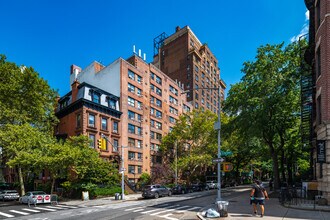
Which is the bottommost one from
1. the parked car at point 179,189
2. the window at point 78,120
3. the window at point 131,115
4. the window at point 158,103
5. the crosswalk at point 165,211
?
the parked car at point 179,189

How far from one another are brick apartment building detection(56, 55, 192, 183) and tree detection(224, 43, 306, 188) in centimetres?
1739

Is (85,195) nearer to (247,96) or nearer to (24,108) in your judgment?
(24,108)

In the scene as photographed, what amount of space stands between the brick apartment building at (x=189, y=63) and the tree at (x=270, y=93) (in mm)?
→ 49900

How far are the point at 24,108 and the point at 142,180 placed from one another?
21.7 m

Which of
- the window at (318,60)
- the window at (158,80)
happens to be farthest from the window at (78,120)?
the window at (318,60)

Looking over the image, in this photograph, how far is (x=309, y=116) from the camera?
1009 inches

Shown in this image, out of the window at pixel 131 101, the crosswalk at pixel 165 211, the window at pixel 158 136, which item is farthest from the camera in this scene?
Answer: the window at pixel 158 136

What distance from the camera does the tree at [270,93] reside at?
93.1ft

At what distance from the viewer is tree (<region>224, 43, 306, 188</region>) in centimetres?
2839

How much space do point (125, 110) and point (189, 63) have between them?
42.2 metres

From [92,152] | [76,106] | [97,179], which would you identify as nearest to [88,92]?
[76,106]

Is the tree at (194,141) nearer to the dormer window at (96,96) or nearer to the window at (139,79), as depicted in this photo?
the window at (139,79)

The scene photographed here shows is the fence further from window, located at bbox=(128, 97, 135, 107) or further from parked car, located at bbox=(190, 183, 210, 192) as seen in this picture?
window, located at bbox=(128, 97, 135, 107)

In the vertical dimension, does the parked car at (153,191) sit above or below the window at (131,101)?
below
